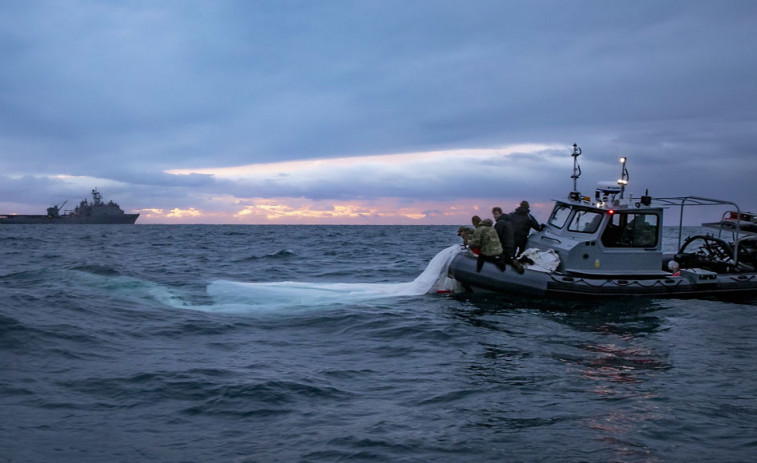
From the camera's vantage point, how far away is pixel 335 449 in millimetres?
5395

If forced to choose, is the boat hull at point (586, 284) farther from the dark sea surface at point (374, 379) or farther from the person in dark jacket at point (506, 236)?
the person in dark jacket at point (506, 236)

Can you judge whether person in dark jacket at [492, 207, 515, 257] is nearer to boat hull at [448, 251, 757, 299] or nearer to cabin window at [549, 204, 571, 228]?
boat hull at [448, 251, 757, 299]

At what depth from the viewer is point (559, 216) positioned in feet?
50.5

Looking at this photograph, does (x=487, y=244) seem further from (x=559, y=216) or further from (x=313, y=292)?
(x=313, y=292)

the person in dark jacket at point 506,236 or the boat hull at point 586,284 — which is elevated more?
the person in dark jacket at point 506,236

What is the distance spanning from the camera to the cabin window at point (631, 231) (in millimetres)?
14484

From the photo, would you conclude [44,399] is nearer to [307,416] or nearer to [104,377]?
[104,377]

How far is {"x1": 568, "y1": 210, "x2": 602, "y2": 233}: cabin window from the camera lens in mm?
14461

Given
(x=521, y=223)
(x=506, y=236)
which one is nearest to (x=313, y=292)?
(x=506, y=236)

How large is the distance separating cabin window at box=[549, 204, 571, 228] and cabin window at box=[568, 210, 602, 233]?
10.2 inches

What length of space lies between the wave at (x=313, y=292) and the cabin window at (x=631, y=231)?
12.5ft

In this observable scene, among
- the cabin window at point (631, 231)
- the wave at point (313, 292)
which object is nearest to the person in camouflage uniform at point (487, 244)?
the wave at point (313, 292)

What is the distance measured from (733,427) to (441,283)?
9738 millimetres

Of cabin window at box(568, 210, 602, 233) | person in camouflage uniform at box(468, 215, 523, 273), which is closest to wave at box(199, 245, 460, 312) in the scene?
person in camouflage uniform at box(468, 215, 523, 273)
